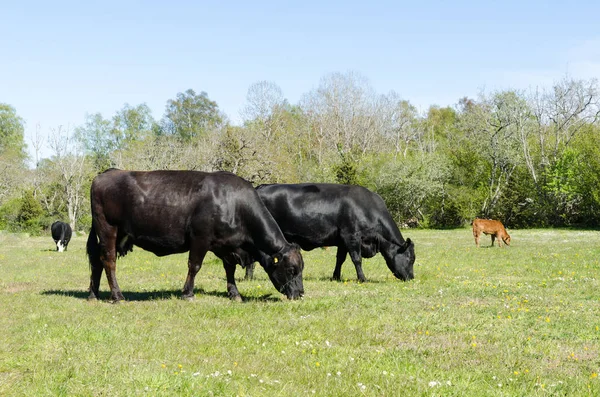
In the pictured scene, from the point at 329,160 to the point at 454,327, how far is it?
61296mm

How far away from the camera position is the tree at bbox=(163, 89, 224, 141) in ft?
334

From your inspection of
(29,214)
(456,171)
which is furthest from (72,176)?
(456,171)

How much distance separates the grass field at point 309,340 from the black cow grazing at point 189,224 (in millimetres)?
755

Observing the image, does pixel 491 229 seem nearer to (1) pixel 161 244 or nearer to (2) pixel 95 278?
(1) pixel 161 244

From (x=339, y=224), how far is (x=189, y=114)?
8941 cm

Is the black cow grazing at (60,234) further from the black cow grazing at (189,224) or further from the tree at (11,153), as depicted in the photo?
the tree at (11,153)

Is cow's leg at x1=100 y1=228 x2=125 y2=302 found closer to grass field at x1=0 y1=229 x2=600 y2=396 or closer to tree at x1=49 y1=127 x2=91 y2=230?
grass field at x1=0 y1=229 x2=600 y2=396

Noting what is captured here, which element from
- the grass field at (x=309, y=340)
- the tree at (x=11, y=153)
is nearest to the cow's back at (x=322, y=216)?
the grass field at (x=309, y=340)

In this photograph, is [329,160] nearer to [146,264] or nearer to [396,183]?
[396,183]

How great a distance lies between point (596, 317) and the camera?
1042 cm

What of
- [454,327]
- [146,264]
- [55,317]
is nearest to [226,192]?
[55,317]

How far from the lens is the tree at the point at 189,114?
102 metres

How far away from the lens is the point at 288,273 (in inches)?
469

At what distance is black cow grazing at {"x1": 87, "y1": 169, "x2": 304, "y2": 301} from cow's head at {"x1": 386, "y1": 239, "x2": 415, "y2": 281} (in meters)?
4.45
